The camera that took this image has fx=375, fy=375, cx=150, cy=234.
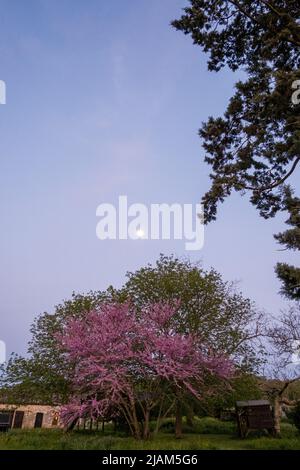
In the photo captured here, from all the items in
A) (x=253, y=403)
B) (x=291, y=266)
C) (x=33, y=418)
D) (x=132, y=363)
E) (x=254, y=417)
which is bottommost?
(x=33, y=418)

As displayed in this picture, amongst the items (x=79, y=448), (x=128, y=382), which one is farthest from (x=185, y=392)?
(x=79, y=448)

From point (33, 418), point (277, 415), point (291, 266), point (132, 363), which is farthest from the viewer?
point (33, 418)

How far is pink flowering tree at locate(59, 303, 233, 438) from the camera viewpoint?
50.8 ft

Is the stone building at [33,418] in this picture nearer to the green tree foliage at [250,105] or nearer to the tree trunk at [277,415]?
the tree trunk at [277,415]

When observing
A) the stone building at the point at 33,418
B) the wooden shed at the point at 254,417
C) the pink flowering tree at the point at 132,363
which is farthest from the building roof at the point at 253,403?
the stone building at the point at 33,418

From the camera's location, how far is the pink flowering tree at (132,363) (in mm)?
15484

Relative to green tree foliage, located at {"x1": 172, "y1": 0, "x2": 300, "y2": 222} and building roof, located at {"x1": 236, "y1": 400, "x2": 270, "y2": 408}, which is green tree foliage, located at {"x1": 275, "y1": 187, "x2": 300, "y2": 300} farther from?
building roof, located at {"x1": 236, "y1": 400, "x2": 270, "y2": 408}

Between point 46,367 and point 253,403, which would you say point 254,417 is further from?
point 46,367

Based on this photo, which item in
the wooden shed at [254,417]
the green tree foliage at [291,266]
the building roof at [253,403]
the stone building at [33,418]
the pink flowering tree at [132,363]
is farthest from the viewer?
the stone building at [33,418]

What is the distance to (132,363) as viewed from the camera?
16609 mm

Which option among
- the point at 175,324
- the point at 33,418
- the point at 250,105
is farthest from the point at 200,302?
the point at 33,418
